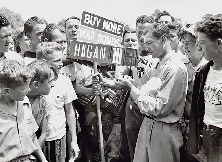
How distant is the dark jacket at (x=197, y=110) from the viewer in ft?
12.7

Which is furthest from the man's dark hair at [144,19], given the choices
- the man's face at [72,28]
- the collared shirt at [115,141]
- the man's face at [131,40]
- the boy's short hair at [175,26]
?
the collared shirt at [115,141]

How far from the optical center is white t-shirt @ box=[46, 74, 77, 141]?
4.10 metres

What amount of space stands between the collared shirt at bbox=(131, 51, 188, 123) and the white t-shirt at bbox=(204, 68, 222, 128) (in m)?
0.28

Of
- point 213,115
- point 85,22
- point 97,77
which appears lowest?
point 213,115

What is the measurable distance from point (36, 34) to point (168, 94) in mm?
2302

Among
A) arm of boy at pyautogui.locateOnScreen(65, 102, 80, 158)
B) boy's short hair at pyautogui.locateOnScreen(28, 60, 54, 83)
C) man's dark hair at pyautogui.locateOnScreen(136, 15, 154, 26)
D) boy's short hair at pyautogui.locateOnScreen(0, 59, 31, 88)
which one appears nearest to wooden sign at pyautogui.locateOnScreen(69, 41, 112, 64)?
arm of boy at pyautogui.locateOnScreen(65, 102, 80, 158)

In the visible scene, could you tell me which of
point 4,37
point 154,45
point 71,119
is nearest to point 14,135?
point 4,37

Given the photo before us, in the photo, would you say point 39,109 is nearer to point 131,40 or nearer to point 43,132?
point 43,132

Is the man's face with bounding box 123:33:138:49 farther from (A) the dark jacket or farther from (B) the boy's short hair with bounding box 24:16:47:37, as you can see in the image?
(A) the dark jacket

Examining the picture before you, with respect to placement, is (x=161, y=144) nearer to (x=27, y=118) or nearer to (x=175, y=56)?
(x=175, y=56)

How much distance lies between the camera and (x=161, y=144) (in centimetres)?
403

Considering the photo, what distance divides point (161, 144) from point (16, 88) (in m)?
1.77

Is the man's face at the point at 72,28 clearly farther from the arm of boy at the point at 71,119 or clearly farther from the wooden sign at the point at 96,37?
the arm of boy at the point at 71,119

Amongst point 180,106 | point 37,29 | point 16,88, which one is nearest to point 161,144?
point 180,106
